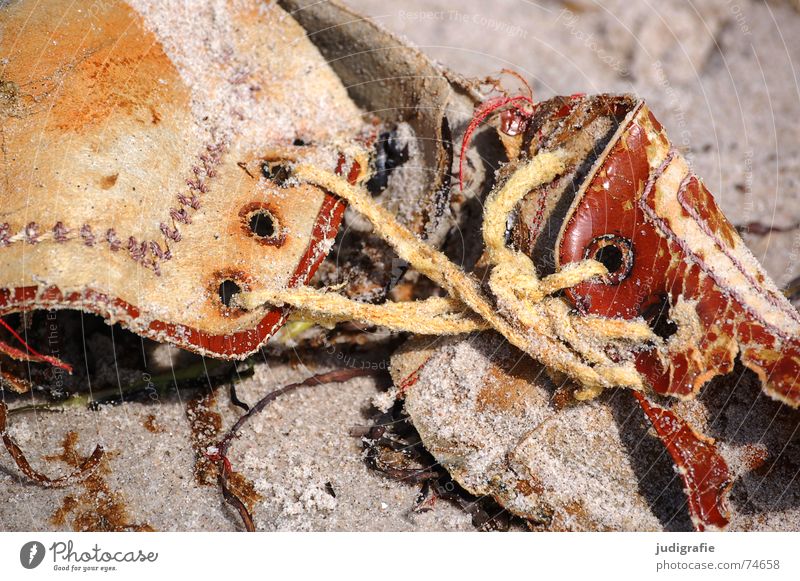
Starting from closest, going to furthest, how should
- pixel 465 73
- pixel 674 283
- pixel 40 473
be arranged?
pixel 674 283 → pixel 40 473 → pixel 465 73

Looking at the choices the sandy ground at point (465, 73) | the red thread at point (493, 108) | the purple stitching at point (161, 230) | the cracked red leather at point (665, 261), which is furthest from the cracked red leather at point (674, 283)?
the purple stitching at point (161, 230)

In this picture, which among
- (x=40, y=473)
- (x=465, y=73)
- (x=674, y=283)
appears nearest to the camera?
(x=674, y=283)

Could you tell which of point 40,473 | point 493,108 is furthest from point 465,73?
point 40,473

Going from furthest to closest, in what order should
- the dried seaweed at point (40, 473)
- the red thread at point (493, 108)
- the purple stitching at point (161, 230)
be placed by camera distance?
the red thread at point (493, 108) → the dried seaweed at point (40, 473) → the purple stitching at point (161, 230)

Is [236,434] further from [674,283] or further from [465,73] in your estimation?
[465,73]

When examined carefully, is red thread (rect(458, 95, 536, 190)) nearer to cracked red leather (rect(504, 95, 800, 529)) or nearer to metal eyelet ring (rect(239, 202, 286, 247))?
cracked red leather (rect(504, 95, 800, 529))

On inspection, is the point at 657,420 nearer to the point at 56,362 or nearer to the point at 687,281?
the point at 687,281

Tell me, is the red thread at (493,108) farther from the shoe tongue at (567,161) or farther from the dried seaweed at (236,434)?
the dried seaweed at (236,434)
